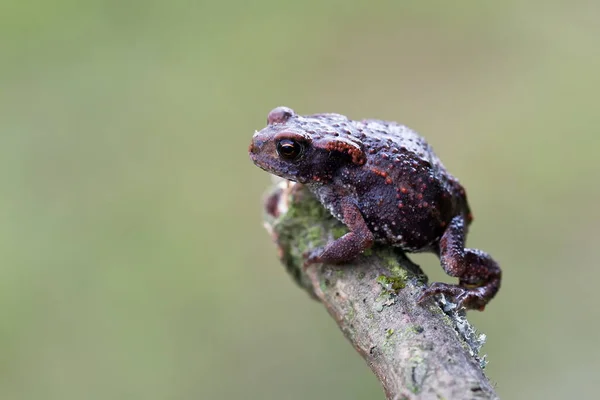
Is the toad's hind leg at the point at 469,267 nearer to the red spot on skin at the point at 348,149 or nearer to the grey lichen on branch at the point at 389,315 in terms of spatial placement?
the grey lichen on branch at the point at 389,315

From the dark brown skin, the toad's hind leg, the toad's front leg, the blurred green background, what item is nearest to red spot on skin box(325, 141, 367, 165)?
the dark brown skin

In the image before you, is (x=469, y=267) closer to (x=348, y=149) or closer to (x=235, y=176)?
(x=348, y=149)

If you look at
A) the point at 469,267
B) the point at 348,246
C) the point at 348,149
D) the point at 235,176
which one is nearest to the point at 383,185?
the point at 348,149

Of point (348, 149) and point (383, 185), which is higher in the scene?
point (348, 149)

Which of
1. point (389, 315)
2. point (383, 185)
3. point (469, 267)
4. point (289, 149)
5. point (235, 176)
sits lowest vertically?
point (389, 315)

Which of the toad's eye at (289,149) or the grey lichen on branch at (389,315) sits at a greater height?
the toad's eye at (289,149)

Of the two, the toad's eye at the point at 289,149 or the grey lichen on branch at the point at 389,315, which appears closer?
the grey lichen on branch at the point at 389,315

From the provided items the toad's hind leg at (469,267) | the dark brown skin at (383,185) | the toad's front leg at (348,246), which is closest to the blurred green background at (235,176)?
the toad's hind leg at (469,267)
